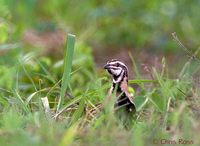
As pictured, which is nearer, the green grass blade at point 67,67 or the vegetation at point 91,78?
the vegetation at point 91,78

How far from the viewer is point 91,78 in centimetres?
763

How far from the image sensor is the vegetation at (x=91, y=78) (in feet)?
16.4

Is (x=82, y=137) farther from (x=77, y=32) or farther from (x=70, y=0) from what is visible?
(x=70, y=0)

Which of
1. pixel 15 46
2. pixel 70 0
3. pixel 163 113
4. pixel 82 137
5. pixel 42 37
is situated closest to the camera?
pixel 82 137

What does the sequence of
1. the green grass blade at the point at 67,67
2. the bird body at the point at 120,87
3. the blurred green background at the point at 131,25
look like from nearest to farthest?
the bird body at the point at 120,87 → the green grass blade at the point at 67,67 → the blurred green background at the point at 131,25

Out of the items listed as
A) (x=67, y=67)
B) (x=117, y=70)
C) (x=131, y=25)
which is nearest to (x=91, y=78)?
(x=67, y=67)

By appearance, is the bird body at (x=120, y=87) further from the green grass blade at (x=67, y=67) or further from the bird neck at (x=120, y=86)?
the green grass blade at (x=67, y=67)

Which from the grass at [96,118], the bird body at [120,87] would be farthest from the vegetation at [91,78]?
the bird body at [120,87]

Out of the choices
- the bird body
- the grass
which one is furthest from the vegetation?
the bird body

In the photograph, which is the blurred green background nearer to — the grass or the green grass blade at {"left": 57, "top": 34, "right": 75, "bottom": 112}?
the grass

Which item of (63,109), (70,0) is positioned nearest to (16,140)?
(63,109)

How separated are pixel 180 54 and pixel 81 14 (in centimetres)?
208

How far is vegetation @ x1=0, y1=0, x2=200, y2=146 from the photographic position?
5004mm

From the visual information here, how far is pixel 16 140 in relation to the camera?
15.1 ft
